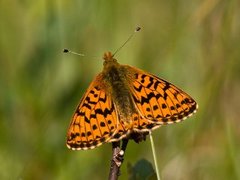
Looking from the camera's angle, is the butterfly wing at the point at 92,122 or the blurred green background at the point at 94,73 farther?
the blurred green background at the point at 94,73

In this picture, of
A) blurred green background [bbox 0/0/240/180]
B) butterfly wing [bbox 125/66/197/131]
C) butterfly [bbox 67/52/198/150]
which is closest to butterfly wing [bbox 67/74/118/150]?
butterfly [bbox 67/52/198/150]

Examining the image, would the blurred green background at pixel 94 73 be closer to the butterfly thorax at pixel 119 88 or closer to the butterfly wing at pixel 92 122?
the butterfly thorax at pixel 119 88

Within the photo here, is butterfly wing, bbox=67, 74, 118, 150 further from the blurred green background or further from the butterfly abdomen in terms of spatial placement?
the blurred green background

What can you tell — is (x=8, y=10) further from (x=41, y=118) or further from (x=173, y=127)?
(x=173, y=127)

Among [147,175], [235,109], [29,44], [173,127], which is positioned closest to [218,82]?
[173,127]

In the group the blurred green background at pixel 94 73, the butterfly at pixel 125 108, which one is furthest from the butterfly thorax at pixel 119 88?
the blurred green background at pixel 94 73

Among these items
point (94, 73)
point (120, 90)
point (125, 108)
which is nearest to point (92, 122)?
point (125, 108)
